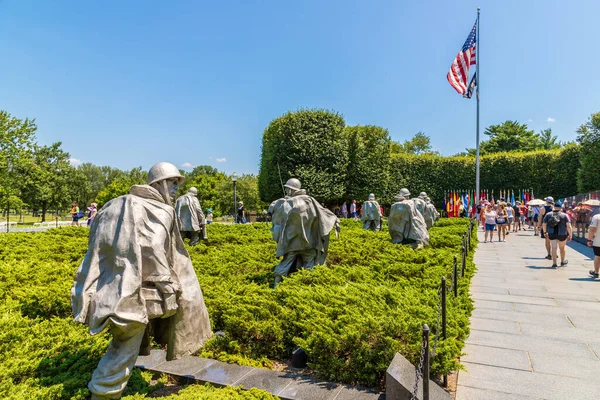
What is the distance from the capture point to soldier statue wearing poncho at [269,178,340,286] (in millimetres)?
6984

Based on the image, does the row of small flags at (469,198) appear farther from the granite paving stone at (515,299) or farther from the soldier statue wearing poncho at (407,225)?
the granite paving stone at (515,299)

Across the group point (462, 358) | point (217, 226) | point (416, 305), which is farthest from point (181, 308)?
point (217, 226)

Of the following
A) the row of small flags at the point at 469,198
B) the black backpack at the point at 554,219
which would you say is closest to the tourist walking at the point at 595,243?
the black backpack at the point at 554,219

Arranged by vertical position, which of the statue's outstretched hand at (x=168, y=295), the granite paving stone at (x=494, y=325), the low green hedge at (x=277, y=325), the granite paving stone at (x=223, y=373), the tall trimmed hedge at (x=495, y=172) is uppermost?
the tall trimmed hedge at (x=495, y=172)

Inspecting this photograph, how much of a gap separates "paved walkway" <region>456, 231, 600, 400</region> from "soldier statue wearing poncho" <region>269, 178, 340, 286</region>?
2727 millimetres

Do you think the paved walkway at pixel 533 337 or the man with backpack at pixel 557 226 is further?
the man with backpack at pixel 557 226

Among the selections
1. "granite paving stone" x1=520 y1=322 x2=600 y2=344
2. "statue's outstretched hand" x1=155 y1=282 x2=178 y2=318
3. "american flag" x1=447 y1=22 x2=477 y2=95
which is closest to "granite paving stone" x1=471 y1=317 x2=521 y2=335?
"granite paving stone" x1=520 y1=322 x2=600 y2=344

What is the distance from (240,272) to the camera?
8.30 meters

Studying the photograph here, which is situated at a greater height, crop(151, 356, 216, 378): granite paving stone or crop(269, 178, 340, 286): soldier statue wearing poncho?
crop(269, 178, 340, 286): soldier statue wearing poncho

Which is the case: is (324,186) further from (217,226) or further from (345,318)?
(345,318)

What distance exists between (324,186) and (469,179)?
514 inches

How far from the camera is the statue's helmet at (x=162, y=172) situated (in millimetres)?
3270

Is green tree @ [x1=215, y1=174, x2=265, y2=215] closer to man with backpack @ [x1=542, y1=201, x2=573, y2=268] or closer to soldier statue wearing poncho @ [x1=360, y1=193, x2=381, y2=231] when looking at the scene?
soldier statue wearing poncho @ [x1=360, y1=193, x2=381, y2=231]

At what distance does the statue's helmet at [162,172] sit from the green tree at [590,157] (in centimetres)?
3085
